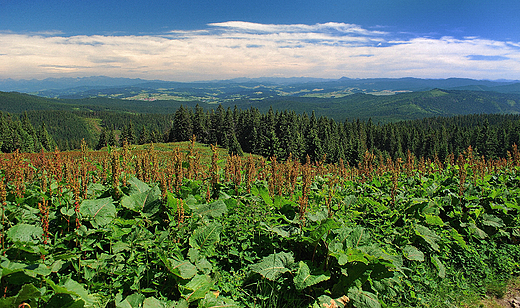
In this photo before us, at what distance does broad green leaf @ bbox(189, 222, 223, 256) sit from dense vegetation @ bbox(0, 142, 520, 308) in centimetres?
1

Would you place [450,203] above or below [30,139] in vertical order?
above

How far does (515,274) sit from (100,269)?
24.7ft

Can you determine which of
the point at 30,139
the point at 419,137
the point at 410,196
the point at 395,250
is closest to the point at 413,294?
the point at 395,250

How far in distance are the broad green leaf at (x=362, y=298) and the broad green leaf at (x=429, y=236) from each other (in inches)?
82.3

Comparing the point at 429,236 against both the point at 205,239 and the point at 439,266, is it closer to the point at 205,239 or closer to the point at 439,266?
the point at 439,266

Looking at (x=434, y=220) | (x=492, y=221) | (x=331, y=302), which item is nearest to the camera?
(x=331, y=302)

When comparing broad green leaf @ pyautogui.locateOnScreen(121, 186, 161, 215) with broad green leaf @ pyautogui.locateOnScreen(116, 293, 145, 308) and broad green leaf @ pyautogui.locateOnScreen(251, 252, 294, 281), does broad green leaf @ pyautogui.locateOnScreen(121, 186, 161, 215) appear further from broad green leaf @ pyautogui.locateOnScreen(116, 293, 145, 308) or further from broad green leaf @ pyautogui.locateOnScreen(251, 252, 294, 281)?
broad green leaf @ pyautogui.locateOnScreen(251, 252, 294, 281)

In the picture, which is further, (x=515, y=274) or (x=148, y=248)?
(x=515, y=274)

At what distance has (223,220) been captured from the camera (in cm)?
437

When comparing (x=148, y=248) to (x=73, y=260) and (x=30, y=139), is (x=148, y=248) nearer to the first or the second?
(x=73, y=260)

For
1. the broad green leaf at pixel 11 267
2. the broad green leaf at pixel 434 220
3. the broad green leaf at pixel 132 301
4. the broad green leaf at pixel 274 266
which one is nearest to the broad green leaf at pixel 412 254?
the broad green leaf at pixel 434 220

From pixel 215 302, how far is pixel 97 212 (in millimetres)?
1910

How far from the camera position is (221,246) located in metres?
4.09

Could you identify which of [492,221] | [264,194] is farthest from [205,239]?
[492,221]
